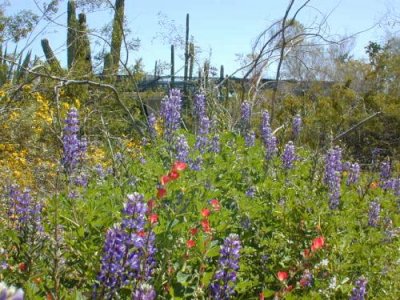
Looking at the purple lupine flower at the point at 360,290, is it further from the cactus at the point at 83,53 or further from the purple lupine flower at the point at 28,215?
the cactus at the point at 83,53

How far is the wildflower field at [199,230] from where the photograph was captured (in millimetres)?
2045

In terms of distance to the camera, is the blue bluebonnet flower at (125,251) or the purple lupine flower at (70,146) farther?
the purple lupine flower at (70,146)

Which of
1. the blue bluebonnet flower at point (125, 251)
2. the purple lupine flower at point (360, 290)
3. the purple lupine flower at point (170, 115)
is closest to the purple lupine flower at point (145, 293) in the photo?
the blue bluebonnet flower at point (125, 251)

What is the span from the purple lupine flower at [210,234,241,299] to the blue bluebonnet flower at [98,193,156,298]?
26cm

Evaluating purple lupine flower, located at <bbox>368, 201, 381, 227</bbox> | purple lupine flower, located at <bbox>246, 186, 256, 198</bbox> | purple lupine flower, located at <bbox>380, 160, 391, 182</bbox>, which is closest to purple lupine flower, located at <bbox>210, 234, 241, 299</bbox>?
purple lupine flower, located at <bbox>246, 186, 256, 198</bbox>

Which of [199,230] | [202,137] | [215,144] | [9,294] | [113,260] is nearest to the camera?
[9,294]

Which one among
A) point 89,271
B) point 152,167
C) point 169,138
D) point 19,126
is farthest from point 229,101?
point 89,271

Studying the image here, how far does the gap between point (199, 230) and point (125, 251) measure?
0.86 metres

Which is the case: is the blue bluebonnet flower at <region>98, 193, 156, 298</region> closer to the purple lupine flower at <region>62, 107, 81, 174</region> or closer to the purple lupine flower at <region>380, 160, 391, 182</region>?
the purple lupine flower at <region>62, 107, 81, 174</region>

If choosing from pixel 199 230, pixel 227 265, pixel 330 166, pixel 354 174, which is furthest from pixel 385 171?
pixel 227 265

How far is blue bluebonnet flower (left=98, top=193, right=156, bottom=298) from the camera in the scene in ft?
6.00

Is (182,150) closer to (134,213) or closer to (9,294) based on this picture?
(134,213)

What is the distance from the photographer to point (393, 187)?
18.1 feet

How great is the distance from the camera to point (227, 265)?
2039mm
